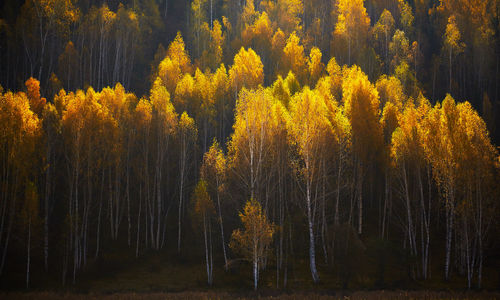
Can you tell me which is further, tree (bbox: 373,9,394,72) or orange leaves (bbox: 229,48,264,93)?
tree (bbox: 373,9,394,72)

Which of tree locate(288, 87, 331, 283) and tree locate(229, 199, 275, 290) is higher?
tree locate(288, 87, 331, 283)

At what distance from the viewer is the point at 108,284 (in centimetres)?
2444

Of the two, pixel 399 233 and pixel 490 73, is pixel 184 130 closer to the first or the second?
pixel 399 233

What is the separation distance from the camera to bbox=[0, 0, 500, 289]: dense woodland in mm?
24750

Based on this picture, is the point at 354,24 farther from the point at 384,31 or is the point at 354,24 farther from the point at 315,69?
the point at 315,69

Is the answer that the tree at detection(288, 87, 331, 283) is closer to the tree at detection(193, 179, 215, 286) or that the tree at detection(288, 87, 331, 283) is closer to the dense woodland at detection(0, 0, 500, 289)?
the dense woodland at detection(0, 0, 500, 289)

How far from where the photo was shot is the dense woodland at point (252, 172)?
24750 mm

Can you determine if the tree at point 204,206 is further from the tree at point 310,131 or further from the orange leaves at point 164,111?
the orange leaves at point 164,111

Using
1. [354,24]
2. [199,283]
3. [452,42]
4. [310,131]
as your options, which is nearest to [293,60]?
[354,24]

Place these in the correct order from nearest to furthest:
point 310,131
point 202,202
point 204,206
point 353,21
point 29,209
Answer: point 29,209
point 202,202
point 204,206
point 310,131
point 353,21

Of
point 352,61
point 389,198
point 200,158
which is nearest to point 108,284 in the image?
point 200,158

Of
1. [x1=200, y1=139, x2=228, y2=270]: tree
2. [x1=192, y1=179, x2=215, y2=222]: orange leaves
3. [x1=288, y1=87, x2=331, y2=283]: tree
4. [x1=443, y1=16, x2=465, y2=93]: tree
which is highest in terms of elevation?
[x1=443, y1=16, x2=465, y2=93]: tree

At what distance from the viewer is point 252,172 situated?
25.8 m

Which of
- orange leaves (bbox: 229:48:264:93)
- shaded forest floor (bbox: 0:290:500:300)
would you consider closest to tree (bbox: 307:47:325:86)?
orange leaves (bbox: 229:48:264:93)
